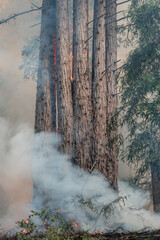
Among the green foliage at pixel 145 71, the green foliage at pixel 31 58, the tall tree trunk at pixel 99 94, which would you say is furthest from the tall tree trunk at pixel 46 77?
the green foliage at pixel 31 58

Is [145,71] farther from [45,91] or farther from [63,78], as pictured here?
[45,91]

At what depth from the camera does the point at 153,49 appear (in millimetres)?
6395

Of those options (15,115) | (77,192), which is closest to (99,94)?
(77,192)

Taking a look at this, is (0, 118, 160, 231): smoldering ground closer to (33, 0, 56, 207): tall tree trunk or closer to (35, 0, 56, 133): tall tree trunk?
(33, 0, 56, 207): tall tree trunk

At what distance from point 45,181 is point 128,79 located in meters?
3.63

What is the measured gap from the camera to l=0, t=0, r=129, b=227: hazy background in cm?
1228

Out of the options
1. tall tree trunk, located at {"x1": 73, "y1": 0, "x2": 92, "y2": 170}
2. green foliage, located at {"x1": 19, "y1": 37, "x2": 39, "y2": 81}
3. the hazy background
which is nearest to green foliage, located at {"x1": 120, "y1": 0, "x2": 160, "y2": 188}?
tall tree trunk, located at {"x1": 73, "y1": 0, "x2": 92, "y2": 170}

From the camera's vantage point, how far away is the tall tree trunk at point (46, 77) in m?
7.69

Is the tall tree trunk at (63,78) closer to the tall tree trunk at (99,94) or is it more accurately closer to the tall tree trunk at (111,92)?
the tall tree trunk at (99,94)

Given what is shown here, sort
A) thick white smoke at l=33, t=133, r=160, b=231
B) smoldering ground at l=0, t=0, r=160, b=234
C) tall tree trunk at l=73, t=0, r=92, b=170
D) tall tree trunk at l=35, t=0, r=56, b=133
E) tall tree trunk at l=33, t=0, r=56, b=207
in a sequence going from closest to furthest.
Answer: thick white smoke at l=33, t=133, r=160, b=231 → smoldering ground at l=0, t=0, r=160, b=234 → tall tree trunk at l=73, t=0, r=92, b=170 → tall tree trunk at l=33, t=0, r=56, b=207 → tall tree trunk at l=35, t=0, r=56, b=133

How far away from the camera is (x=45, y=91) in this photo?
7.86 meters

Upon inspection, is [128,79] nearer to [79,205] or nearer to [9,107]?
[79,205]

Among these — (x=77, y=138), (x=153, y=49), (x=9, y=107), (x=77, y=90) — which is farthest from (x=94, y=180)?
(x=9, y=107)

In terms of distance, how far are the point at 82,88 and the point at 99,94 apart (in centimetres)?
52
